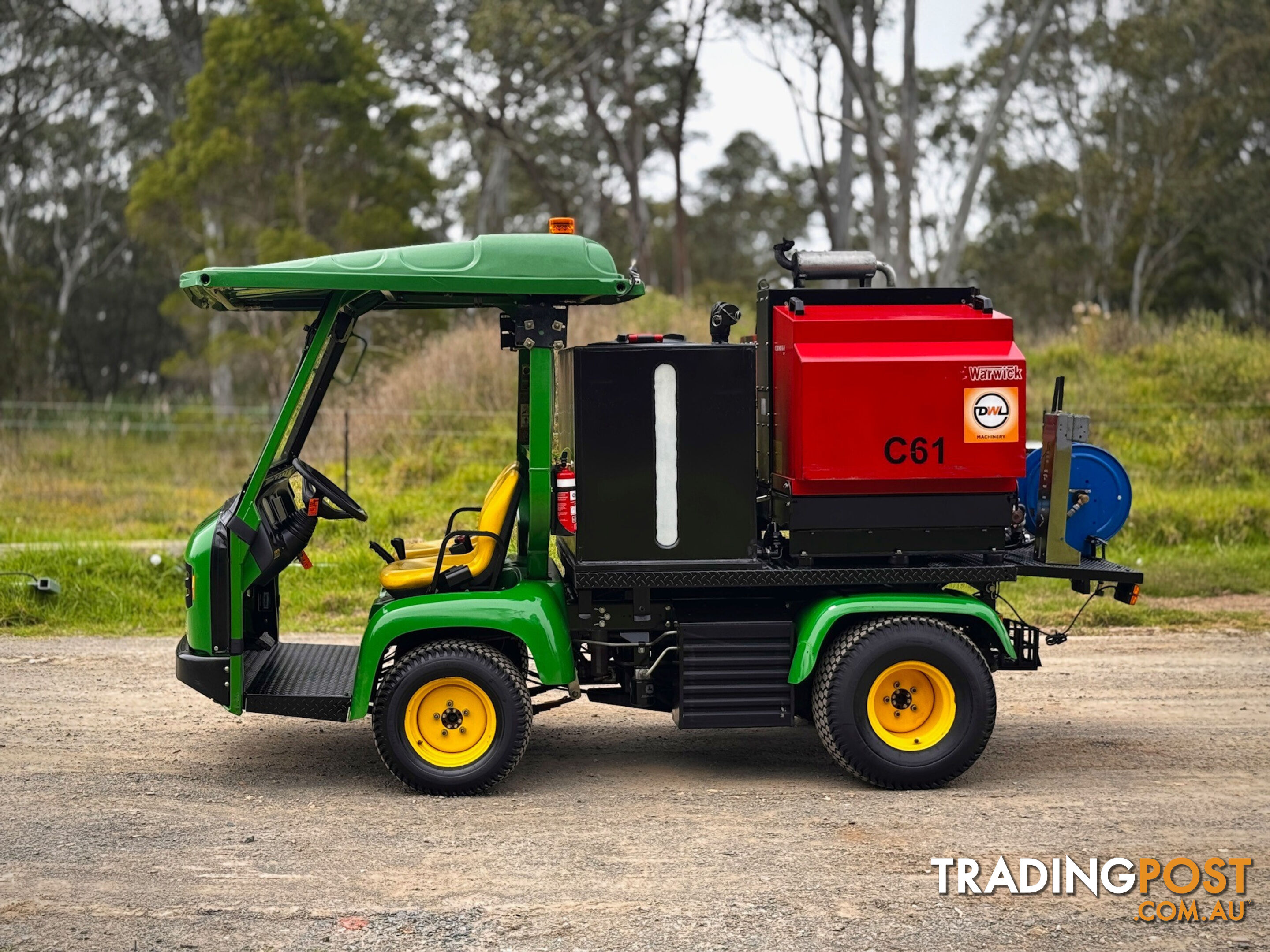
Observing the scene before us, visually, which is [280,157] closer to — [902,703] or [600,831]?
[902,703]

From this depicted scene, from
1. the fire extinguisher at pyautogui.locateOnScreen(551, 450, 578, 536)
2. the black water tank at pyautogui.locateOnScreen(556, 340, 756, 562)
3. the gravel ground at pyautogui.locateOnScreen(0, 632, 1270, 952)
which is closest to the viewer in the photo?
the gravel ground at pyautogui.locateOnScreen(0, 632, 1270, 952)

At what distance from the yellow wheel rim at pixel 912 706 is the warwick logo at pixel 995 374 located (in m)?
1.36

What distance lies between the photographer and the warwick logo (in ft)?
20.9

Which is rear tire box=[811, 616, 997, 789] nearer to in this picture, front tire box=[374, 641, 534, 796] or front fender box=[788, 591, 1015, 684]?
front fender box=[788, 591, 1015, 684]

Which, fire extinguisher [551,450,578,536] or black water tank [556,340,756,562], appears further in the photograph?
fire extinguisher [551,450,578,536]

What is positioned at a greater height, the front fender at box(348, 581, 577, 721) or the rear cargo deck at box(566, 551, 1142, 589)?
the rear cargo deck at box(566, 551, 1142, 589)

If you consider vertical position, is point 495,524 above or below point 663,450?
below

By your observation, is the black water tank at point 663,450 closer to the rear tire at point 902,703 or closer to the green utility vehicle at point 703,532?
the green utility vehicle at point 703,532

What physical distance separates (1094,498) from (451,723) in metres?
3.33

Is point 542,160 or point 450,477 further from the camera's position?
point 542,160

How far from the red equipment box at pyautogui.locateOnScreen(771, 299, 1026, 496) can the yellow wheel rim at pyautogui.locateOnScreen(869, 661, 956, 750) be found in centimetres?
87

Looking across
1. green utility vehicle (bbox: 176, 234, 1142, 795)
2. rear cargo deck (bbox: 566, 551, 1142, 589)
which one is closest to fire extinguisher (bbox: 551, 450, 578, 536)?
green utility vehicle (bbox: 176, 234, 1142, 795)

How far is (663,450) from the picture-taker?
644cm

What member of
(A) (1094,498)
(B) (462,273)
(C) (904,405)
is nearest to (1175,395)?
(A) (1094,498)
